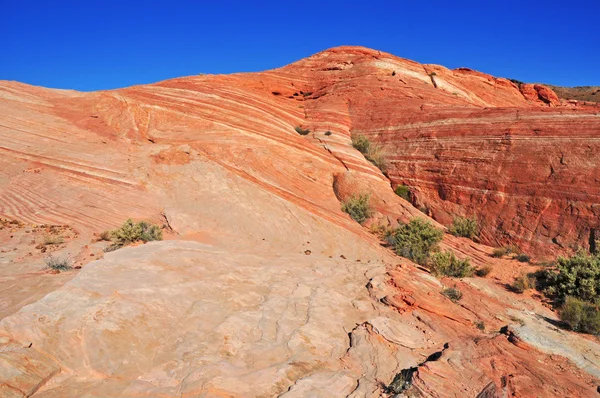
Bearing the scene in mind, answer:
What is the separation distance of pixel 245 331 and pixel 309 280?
2716 millimetres

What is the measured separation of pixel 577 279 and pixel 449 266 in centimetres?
316

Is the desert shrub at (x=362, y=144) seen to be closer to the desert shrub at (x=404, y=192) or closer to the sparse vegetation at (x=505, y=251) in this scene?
the desert shrub at (x=404, y=192)

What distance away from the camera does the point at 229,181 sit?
44.9 ft

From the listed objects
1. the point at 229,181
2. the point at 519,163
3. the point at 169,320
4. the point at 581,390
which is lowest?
the point at 581,390

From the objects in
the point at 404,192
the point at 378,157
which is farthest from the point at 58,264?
the point at 378,157

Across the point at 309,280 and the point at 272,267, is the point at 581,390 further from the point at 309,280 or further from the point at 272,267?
the point at 272,267

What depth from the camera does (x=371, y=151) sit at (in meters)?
18.8

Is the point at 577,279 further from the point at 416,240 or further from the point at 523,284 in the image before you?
the point at 416,240

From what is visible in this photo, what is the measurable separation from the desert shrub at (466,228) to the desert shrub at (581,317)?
5.82m

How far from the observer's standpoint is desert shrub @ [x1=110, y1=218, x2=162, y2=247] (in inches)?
375

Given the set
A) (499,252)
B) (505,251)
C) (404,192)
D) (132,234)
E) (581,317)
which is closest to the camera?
(581,317)

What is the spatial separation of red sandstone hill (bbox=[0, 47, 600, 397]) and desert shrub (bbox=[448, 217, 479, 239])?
1.29 feet

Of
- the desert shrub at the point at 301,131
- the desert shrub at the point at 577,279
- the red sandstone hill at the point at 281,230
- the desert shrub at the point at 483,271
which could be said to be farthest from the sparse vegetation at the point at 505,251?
the desert shrub at the point at 301,131

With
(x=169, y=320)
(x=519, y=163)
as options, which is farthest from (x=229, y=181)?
(x=519, y=163)
